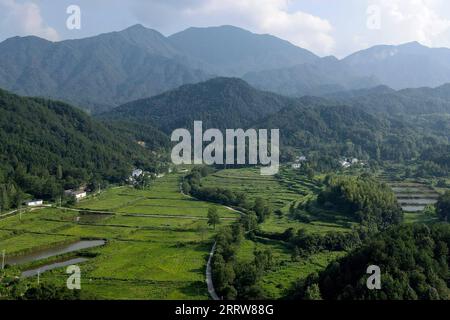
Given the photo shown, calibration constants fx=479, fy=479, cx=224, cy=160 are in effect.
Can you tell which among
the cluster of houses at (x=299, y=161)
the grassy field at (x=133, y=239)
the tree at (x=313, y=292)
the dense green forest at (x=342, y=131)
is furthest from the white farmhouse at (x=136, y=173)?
the tree at (x=313, y=292)

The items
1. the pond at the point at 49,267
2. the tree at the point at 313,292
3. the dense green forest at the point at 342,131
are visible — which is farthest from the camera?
the dense green forest at the point at 342,131

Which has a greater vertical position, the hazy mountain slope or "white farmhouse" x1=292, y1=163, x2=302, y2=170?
the hazy mountain slope

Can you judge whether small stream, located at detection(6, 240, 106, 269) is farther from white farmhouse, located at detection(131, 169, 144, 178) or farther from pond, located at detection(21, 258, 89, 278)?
white farmhouse, located at detection(131, 169, 144, 178)

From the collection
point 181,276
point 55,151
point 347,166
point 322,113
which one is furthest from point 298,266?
point 322,113

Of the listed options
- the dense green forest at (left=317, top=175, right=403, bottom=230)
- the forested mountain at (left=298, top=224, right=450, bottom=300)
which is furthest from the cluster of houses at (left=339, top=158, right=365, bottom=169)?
the forested mountain at (left=298, top=224, right=450, bottom=300)

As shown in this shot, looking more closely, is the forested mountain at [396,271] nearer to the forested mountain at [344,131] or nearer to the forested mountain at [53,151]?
the forested mountain at [53,151]
